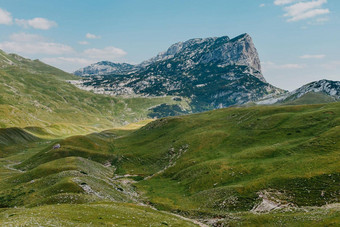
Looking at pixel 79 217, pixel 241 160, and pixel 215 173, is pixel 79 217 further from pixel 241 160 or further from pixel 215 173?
pixel 241 160

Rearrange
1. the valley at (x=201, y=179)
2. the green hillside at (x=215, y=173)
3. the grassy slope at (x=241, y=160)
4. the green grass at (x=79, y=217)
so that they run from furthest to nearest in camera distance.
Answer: the grassy slope at (x=241, y=160) → the green hillside at (x=215, y=173) → the valley at (x=201, y=179) → the green grass at (x=79, y=217)

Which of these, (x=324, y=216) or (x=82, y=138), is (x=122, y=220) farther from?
(x=82, y=138)

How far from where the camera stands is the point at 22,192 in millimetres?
60062

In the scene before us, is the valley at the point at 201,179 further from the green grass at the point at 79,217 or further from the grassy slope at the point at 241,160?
the grassy slope at the point at 241,160

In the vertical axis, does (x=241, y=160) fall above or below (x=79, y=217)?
below

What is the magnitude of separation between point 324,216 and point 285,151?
137 ft

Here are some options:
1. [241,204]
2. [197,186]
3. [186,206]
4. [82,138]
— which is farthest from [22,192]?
[82,138]

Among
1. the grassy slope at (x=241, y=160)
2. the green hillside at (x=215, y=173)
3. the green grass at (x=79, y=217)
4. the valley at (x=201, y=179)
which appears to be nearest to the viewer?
the green grass at (x=79, y=217)

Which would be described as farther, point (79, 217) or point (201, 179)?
point (201, 179)

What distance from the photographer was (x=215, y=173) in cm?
7875

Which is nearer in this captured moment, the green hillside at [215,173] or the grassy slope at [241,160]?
the green hillside at [215,173]

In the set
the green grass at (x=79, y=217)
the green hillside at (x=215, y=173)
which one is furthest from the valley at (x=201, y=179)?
the green hillside at (x=215, y=173)

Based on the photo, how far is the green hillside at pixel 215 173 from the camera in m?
52.1

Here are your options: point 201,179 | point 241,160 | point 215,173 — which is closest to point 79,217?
point 201,179
